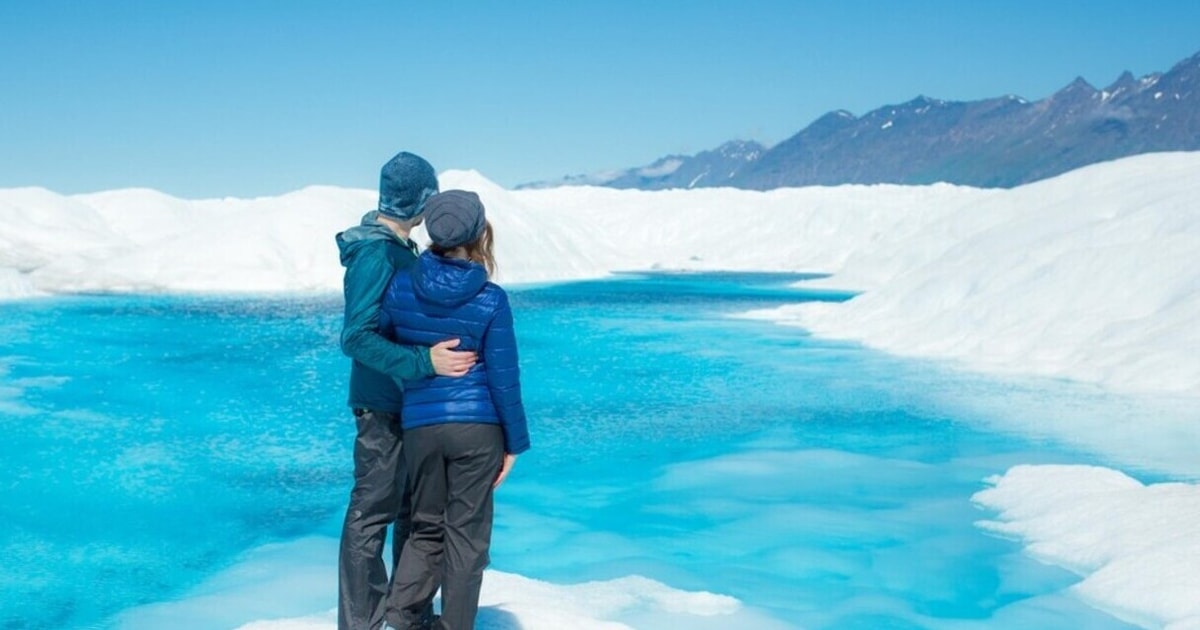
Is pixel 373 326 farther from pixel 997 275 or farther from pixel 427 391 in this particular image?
pixel 997 275

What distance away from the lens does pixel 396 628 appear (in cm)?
396

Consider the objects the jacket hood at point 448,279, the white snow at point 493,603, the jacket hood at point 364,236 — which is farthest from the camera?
the white snow at point 493,603

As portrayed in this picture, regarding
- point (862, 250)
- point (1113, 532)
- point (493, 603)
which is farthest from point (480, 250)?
point (862, 250)

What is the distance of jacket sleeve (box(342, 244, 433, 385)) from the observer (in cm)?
360

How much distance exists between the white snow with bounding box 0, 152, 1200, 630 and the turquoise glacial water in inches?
24.4

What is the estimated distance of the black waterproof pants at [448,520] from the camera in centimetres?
364

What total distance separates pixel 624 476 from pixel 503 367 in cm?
644

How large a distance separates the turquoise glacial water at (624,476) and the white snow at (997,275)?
620 mm

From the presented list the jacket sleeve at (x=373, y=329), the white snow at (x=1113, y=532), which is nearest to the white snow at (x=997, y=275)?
the white snow at (x=1113, y=532)

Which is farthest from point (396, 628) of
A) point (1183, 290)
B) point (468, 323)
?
point (1183, 290)

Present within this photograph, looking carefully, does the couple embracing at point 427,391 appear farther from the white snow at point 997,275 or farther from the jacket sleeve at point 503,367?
the white snow at point 997,275

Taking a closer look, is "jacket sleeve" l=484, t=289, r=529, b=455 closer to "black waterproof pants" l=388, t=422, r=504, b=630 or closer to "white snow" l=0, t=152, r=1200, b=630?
"black waterproof pants" l=388, t=422, r=504, b=630

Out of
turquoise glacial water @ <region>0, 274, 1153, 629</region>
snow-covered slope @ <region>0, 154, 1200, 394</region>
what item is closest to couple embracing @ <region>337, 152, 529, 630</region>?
turquoise glacial water @ <region>0, 274, 1153, 629</region>

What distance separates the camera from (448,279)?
3.59 m
